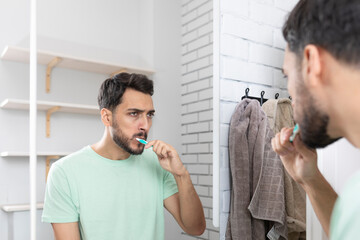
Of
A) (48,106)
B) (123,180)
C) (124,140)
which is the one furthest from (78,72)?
(123,180)

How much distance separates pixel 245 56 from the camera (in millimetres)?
1267

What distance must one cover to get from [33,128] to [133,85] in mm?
357

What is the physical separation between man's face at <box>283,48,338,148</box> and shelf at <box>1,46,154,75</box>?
0.75 m

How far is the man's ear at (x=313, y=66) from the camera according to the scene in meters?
0.52

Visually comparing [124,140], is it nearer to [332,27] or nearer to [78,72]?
[78,72]

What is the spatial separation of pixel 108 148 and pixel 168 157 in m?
0.21

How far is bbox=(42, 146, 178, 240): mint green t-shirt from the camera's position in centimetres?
115

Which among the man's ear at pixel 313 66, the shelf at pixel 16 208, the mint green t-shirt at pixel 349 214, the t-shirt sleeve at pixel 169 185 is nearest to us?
the mint green t-shirt at pixel 349 214

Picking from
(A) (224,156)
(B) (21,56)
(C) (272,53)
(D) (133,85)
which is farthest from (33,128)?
(C) (272,53)

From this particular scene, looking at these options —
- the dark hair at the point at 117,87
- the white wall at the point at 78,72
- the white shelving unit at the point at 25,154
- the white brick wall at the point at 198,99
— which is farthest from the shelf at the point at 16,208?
the white brick wall at the point at 198,99

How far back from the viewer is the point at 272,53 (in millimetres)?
1277

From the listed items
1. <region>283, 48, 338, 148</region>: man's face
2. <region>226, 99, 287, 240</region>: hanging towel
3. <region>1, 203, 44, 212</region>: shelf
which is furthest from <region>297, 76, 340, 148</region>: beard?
<region>1, 203, 44, 212</region>: shelf

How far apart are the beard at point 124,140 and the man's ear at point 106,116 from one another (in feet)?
0.07

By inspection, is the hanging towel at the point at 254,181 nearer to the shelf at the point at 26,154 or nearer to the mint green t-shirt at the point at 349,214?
the shelf at the point at 26,154
